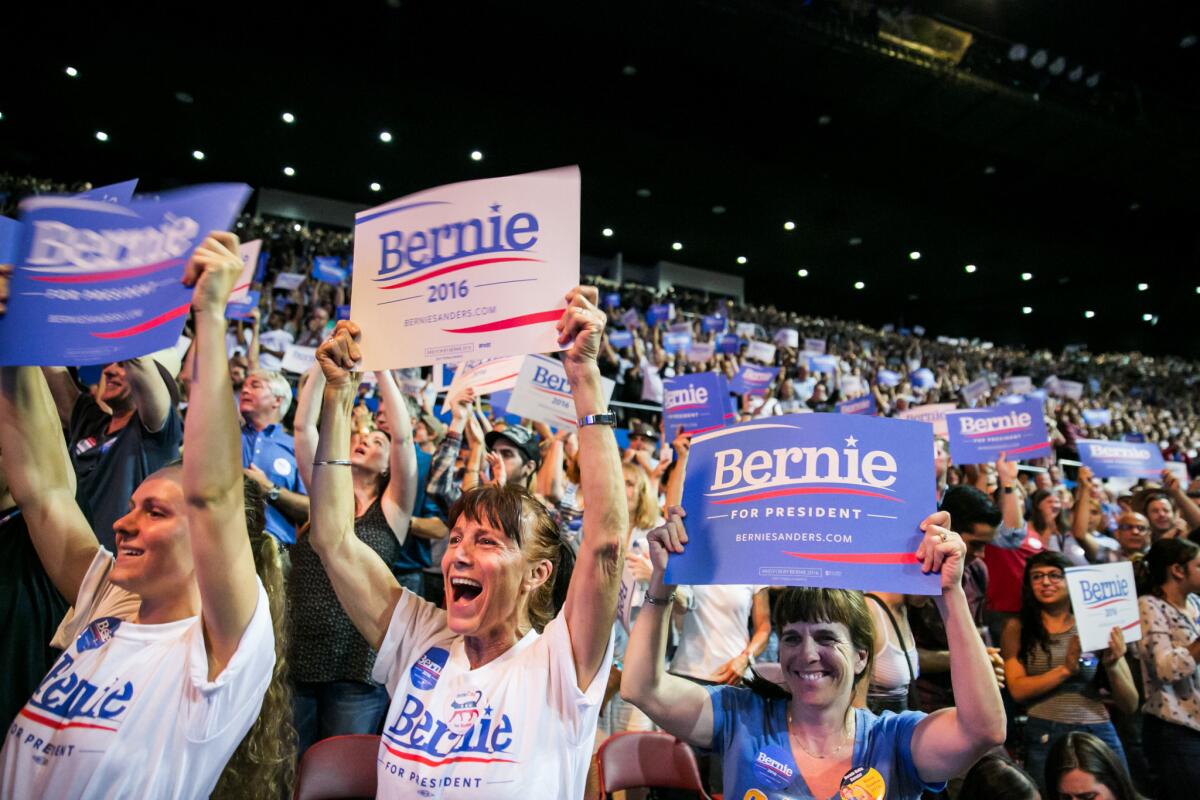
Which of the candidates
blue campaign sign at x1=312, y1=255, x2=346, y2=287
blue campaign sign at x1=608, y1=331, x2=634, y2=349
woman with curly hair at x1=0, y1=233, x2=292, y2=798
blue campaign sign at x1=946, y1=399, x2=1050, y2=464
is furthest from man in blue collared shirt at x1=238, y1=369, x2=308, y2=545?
blue campaign sign at x1=608, y1=331, x2=634, y2=349

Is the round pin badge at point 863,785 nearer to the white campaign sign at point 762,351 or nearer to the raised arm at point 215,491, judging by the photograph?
the raised arm at point 215,491

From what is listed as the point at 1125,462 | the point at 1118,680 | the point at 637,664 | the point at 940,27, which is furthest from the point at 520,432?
the point at 940,27

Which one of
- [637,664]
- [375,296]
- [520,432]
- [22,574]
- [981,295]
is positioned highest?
[981,295]

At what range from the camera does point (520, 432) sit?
3.87 meters

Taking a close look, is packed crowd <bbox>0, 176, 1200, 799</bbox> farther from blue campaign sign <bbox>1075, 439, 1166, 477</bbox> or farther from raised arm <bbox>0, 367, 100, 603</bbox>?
blue campaign sign <bbox>1075, 439, 1166, 477</bbox>

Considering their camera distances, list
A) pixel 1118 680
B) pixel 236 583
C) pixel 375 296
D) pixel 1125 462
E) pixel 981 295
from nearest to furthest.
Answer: pixel 236 583 < pixel 375 296 < pixel 1118 680 < pixel 1125 462 < pixel 981 295

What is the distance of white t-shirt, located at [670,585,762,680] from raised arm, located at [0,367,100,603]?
8.00ft

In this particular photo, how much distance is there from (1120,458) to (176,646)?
23.1 feet

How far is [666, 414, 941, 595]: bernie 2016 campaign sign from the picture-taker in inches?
61.5

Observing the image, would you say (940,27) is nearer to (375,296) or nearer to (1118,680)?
(1118,680)

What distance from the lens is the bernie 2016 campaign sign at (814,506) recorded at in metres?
1.56

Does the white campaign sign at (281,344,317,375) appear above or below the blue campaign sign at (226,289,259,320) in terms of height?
below

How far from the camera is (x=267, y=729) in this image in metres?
1.57

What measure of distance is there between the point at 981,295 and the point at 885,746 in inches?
886
